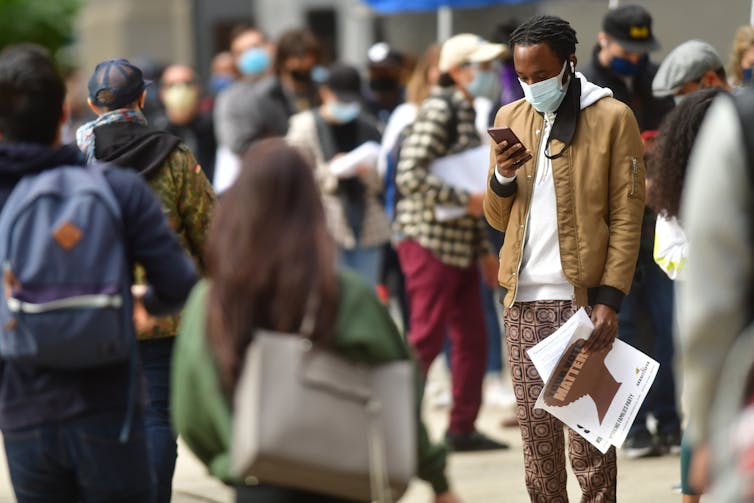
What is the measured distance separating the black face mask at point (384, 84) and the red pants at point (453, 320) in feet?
10.6

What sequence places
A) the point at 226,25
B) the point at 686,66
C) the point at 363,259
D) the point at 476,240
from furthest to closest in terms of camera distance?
the point at 226,25 → the point at 363,259 → the point at 476,240 → the point at 686,66

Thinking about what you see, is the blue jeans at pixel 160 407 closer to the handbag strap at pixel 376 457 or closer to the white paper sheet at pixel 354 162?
the handbag strap at pixel 376 457

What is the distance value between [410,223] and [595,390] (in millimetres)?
2480

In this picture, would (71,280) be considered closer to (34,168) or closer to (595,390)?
(34,168)

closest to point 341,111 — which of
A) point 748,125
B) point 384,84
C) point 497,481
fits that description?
point 384,84

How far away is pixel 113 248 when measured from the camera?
12.4 ft

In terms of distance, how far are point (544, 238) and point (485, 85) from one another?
2.89m

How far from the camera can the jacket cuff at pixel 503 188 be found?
4922 millimetres

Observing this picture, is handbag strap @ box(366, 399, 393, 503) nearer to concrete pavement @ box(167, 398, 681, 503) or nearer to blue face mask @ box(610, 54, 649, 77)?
concrete pavement @ box(167, 398, 681, 503)

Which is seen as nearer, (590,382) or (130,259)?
(130,259)

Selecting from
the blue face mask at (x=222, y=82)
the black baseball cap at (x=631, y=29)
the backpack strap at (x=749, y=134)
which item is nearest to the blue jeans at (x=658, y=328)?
the black baseball cap at (x=631, y=29)

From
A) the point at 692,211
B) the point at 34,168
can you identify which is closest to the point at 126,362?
the point at 34,168

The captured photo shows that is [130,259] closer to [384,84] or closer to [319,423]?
[319,423]

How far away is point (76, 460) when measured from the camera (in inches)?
149
